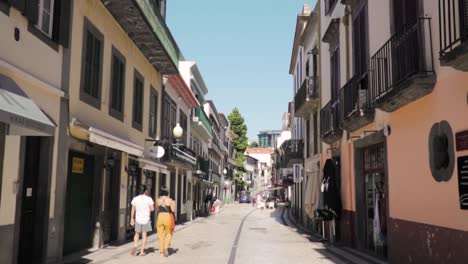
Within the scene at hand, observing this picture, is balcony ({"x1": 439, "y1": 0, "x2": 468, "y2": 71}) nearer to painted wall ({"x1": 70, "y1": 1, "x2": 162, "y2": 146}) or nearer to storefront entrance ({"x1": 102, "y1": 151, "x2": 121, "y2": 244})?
painted wall ({"x1": 70, "y1": 1, "x2": 162, "y2": 146})

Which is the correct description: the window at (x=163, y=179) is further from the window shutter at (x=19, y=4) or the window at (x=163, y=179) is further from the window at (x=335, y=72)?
the window shutter at (x=19, y=4)

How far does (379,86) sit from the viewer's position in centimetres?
1102

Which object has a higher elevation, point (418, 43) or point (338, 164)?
point (418, 43)

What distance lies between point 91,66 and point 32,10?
361 cm

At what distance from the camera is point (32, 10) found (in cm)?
910

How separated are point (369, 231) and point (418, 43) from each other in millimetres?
6395

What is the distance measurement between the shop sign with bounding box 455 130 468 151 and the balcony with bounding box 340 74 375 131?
4.49 meters

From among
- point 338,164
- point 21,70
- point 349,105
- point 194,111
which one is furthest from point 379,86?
point 194,111

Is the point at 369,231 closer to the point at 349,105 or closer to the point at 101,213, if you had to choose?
the point at 349,105

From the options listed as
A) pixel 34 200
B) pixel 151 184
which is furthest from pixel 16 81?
pixel 151 184

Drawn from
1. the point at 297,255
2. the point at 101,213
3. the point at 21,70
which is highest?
the point at 21,70

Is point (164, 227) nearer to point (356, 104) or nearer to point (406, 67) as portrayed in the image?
point (356, 104)

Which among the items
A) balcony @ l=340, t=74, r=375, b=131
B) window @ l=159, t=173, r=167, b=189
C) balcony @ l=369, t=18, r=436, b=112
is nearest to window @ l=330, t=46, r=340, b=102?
balcony @ l=340, t=74, r=375, b=131

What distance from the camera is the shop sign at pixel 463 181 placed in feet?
24.3
